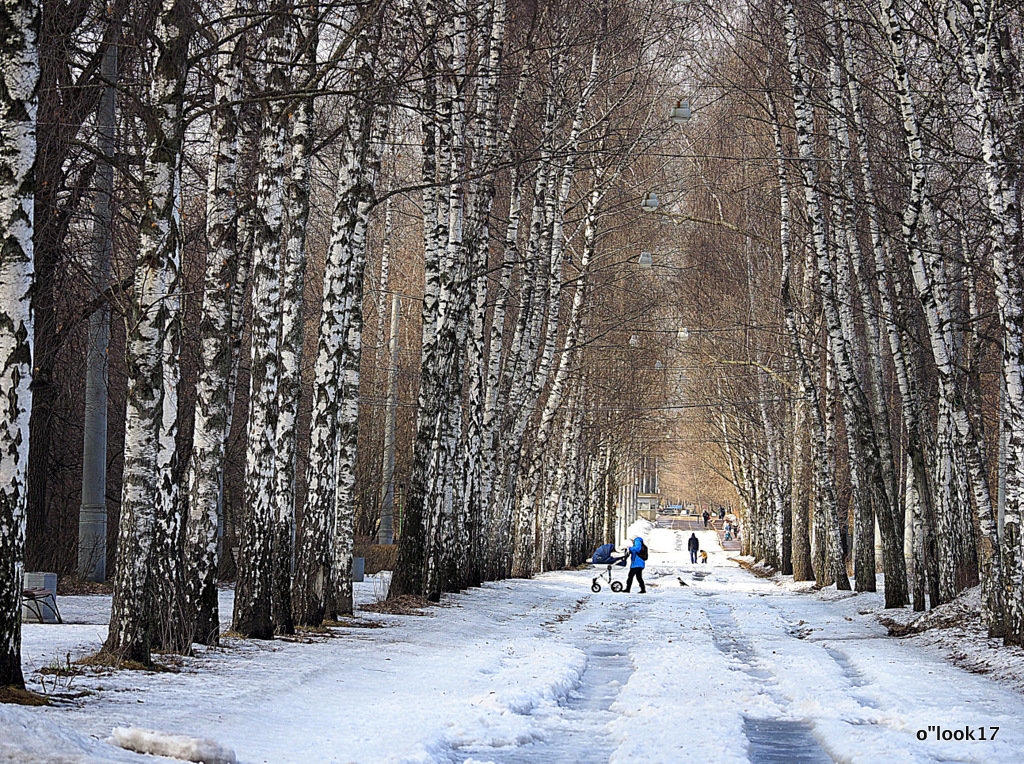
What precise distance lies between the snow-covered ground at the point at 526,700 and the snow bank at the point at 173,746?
0.62ft

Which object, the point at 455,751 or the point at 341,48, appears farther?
the point at 341,48

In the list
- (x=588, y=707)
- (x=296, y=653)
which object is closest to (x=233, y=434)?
(x=296, y=653)

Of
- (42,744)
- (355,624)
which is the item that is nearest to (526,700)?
(42,744)

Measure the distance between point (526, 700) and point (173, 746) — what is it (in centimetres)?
381

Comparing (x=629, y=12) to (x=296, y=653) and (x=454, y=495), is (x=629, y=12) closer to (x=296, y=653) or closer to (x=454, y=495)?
(x=454, y=495)

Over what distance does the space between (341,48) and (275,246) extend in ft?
7.43

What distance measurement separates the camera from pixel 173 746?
19.9ft

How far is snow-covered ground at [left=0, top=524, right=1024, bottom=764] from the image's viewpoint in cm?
728

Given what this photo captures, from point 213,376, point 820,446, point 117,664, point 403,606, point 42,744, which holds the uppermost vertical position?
point 820,446

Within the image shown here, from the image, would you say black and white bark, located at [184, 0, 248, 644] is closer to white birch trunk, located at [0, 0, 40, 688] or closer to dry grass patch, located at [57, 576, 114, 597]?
white birch trunk, located at [0, 0, 40, 688]

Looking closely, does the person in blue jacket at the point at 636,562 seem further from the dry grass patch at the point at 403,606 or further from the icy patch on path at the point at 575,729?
the icy patch on path at the point at 575,729

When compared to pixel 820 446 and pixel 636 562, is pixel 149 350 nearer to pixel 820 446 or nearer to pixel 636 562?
pixel 636 562

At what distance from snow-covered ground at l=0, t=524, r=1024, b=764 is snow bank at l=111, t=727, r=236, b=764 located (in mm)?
190

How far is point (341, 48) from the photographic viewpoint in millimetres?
12336
